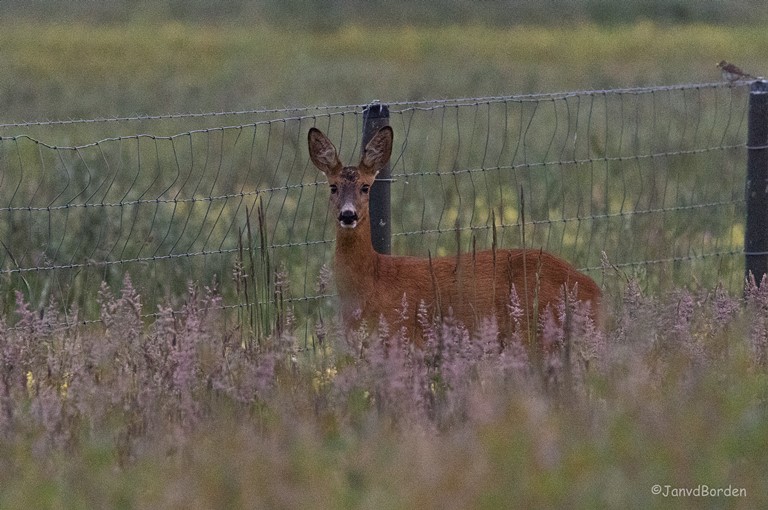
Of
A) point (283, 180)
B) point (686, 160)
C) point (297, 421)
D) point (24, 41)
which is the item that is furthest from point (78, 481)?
point (24, 41)

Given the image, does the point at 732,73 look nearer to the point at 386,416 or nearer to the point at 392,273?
the point at 392,273

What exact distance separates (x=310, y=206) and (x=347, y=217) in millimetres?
4088

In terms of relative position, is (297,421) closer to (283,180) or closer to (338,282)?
(338,282)

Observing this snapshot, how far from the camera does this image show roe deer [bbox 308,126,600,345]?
6820 mm

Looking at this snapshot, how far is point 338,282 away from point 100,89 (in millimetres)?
13318

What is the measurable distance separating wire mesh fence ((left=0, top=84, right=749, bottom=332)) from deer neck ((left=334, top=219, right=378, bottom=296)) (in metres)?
0.21

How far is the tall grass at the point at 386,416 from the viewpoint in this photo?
150 inches

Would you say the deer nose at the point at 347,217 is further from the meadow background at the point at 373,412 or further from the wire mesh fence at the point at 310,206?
the meadow background at the point at 373,412

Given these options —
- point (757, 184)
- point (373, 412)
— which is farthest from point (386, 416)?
point (757, 184)

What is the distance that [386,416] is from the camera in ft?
15.1

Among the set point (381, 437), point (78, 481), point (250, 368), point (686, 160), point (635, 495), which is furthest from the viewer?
point (686, 160)

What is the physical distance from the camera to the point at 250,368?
5086 mm

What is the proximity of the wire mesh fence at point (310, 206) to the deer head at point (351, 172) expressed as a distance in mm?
169

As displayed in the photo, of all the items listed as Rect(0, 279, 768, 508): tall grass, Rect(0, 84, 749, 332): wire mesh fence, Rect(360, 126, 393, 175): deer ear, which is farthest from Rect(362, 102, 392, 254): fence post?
Rect(0, 279, 768, 508): tall grass
